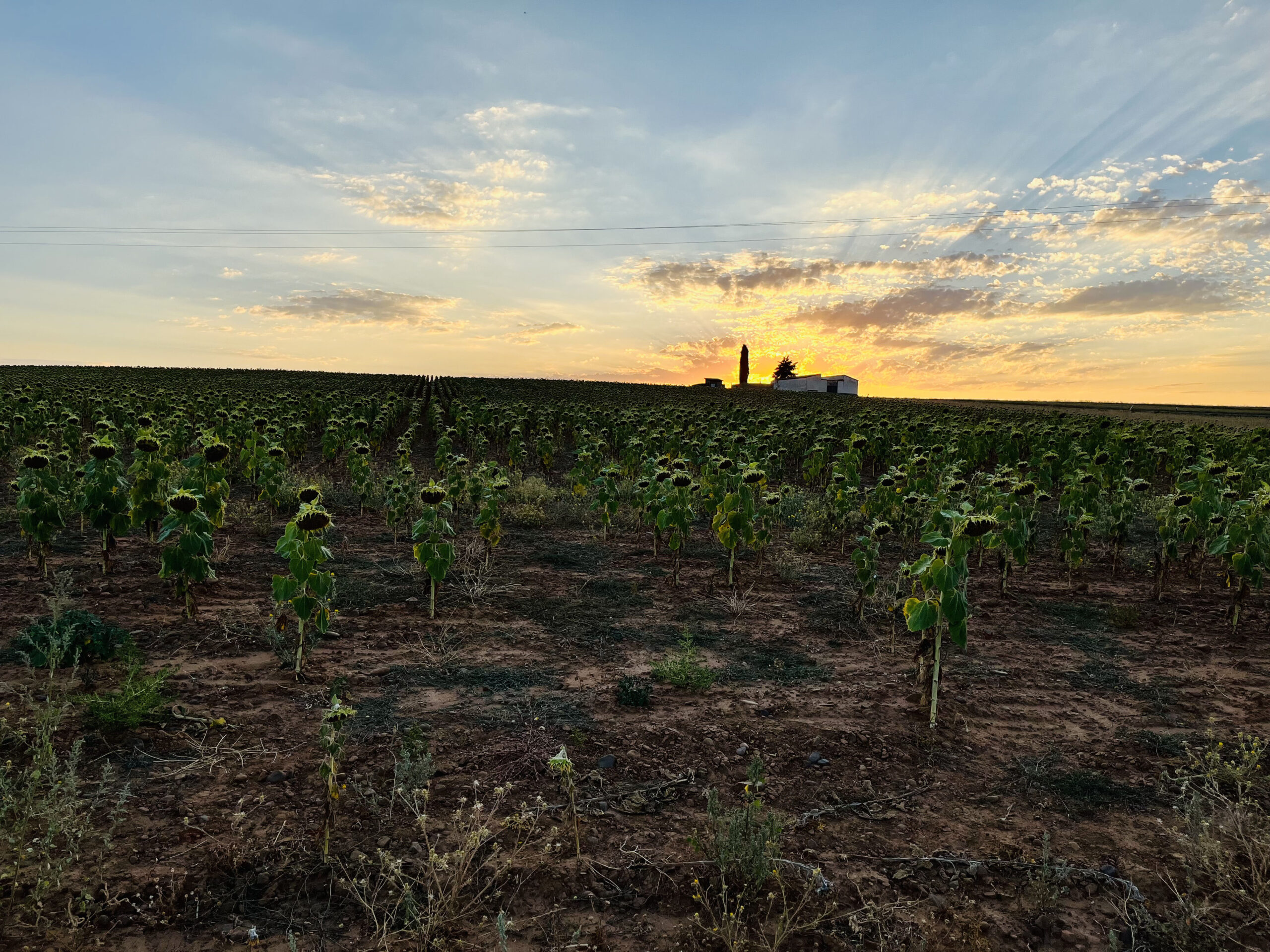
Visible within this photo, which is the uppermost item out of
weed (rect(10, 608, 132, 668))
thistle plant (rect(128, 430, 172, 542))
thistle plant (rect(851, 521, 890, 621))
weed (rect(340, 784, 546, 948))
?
thistle plant (rect(128, 430, 172, 542))

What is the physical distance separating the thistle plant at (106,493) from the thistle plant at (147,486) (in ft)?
0.35

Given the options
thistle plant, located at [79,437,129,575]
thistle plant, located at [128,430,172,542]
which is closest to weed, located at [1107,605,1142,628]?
thistle plant, located at [128,430,172,542]

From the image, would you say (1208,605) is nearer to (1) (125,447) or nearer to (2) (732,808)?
(2) (732,808)

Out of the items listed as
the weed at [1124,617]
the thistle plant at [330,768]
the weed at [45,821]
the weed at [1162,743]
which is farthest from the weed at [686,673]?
the weed at [1124,617]

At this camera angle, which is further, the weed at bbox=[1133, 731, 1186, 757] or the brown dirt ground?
the weed at bbox=[1133, 731, 1186, 757]

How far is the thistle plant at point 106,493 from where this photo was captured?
6.92 metres

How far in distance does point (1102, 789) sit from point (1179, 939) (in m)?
1.33

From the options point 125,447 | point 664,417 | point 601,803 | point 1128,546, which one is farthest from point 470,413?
point 601,803

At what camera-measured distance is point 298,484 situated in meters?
11.8

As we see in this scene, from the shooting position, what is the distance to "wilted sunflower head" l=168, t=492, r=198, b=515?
574 cm

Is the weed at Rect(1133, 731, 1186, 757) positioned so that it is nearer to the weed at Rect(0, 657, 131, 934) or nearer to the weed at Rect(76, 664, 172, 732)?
the weed at Rect(0, 657, 131, 934)

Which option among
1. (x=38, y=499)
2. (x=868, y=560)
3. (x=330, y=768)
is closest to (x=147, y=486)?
(x=38, y=499)

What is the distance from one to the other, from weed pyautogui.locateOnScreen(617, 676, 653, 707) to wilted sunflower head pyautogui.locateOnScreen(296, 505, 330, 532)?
98.1 inches

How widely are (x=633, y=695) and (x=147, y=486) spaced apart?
585cm
